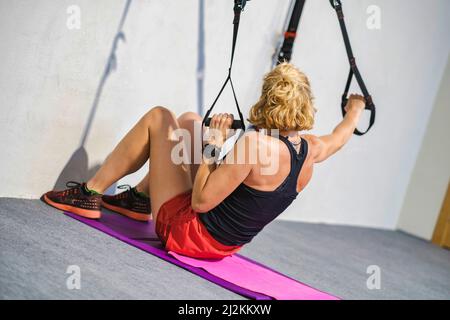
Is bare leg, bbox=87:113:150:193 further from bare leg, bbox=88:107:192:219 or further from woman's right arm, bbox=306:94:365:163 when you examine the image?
woman's right arm, bbox=306:94:365:163

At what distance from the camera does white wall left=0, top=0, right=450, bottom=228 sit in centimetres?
288

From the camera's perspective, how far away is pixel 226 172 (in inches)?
93.8

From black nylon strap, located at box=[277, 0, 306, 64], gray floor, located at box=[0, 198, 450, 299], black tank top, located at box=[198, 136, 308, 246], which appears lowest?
gray floor, located at box=[0, 198, 450, 299]

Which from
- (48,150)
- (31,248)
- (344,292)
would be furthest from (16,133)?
(344,292)

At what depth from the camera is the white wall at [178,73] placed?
2.88 meters

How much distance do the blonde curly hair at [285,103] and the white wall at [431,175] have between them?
321 cm

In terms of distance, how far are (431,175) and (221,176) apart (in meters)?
3.43

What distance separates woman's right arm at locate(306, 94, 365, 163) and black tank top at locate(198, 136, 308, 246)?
18 cm

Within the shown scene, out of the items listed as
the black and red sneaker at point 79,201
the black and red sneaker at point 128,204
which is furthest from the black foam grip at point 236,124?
the black and red sneaker at point 128,204

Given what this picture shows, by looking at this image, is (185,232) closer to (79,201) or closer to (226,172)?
(226,172)

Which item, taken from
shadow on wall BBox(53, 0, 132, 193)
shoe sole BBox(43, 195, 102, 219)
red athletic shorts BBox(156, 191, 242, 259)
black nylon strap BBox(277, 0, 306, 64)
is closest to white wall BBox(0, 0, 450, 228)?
shadow on wall BBox(53, 0, 132, 193)

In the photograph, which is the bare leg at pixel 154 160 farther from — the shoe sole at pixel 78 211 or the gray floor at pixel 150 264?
the gray floor at pixel 150 264
